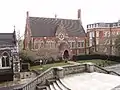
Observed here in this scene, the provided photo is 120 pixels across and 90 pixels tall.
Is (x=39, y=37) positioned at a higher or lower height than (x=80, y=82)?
higher

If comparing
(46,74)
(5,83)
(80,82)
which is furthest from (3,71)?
(80,82)

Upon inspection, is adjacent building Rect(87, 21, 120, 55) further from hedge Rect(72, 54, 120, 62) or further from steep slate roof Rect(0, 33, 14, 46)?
steep slate roof Rect(0, 33, 14, 46)

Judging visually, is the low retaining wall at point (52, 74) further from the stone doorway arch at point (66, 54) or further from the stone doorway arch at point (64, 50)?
the stone doorway arch at point (66, 54)

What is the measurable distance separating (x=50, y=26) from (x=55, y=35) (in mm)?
2588

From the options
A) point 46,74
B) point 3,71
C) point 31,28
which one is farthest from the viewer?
point 31,28

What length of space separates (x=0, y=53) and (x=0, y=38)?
330 cm

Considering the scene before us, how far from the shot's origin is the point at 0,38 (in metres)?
31.0

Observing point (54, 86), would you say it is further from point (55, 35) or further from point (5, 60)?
point (55, 35)

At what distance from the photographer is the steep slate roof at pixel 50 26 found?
4374 centimetres

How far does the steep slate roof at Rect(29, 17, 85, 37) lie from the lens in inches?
1722

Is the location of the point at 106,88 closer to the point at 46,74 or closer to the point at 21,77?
the point at 46,74

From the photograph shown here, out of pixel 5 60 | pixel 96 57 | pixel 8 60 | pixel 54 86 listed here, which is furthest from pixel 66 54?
pixel 54 86

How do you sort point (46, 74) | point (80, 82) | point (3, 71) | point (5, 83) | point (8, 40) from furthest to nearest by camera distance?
point (8, 40) < point (3, 71) < point (5, 83) < point (46, 74) < point (80, 82)

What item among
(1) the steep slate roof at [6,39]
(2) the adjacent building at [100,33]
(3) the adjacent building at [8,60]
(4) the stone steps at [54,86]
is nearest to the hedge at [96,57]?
(2) the adjacent building at [100,33]
